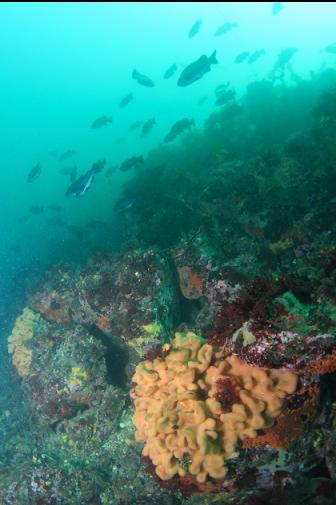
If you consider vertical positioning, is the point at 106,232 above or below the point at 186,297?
below

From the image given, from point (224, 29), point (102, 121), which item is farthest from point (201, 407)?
point (224, 29)

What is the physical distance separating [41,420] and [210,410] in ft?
18.0

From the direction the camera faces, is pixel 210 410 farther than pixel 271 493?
Yes

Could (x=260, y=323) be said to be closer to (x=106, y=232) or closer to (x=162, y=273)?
Result: (x=162, y=273)

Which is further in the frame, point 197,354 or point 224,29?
point 224,29

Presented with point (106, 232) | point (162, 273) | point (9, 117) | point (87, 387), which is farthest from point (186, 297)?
point (9, 117)

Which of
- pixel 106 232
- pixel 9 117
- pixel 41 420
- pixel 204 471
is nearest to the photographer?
pixel 204 471

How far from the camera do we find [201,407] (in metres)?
3.18

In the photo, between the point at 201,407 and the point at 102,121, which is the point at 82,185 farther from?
the point at 102,121

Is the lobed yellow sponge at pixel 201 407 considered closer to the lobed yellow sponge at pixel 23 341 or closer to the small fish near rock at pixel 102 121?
the lobed yellow sponge at pixel 23 341

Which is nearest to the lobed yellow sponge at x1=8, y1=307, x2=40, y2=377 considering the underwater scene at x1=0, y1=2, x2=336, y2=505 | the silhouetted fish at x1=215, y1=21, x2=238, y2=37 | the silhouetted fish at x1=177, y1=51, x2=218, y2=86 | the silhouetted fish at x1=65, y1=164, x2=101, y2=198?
the underwater scene at x1=0, y1=2, x2=336, y2=505

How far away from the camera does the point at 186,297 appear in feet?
21.8

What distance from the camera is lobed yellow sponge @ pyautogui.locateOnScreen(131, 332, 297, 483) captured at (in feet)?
9.93

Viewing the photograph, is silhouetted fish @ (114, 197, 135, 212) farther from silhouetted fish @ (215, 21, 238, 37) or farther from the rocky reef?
silhouetted fish @ (215, 21, 238, 37)
